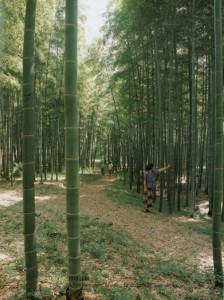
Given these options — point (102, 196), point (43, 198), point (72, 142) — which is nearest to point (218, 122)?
point (72, 142)

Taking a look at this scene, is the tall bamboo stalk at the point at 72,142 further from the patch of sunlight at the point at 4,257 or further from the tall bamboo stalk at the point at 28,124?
the patch of sunlight at the point at 4,257

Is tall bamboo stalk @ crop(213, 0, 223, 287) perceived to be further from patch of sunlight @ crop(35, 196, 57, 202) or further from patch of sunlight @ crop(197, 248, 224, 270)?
patch of sunlight @ crop(35, 196, 57, 202)

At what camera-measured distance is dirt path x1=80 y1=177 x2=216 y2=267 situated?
5.43 m

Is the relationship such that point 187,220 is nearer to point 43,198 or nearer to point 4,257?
point 43,198

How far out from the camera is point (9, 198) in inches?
338

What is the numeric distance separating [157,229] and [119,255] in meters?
2.49

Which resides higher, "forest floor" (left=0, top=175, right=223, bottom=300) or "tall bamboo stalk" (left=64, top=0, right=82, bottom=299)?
"tall bamboo stalk" (left=64, top=0, right=82, bottom=299)

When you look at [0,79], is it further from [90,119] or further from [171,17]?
[90,119]

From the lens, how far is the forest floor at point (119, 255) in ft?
10.6

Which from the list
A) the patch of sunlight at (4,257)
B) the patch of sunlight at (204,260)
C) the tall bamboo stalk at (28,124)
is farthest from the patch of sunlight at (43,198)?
the tall bamboo stalk at (28,124)

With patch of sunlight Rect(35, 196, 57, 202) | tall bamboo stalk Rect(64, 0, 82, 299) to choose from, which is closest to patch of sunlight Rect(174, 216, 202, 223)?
patch of sunlight Rect(35, 196, 57, 202)

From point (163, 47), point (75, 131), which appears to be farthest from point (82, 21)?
point (75, 131)

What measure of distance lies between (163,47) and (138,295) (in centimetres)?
782

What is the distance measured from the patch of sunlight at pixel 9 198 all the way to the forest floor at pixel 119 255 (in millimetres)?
26
